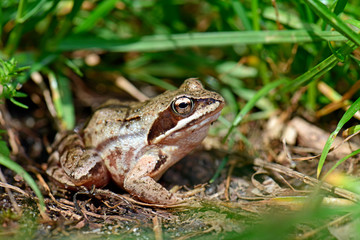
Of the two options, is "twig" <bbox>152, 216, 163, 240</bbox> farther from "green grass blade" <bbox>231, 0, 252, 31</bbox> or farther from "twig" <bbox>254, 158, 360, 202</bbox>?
"green grass blade" <bbox>231, 0, 252, 31</bbox>

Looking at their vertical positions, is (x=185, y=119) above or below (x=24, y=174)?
above

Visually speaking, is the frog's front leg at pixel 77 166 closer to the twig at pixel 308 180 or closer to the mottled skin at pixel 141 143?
the mottled skin at pixel 141 143

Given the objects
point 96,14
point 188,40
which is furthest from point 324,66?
point 96,14

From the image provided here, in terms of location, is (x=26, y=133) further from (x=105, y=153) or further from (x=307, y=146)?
(x=307, y=146)

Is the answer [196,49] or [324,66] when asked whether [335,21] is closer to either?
[324,66]

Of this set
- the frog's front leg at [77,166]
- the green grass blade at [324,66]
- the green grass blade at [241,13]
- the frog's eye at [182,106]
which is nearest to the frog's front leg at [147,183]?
the frog's front leg at [77,166]

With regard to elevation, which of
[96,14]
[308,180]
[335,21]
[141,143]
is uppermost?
[96,14]

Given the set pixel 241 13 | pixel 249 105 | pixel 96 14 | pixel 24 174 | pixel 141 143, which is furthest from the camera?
pixel 96 14
